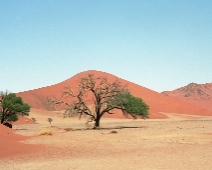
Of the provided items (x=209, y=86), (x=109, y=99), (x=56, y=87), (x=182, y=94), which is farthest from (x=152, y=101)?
(x=109, y=99)

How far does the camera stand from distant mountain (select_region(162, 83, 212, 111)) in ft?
544

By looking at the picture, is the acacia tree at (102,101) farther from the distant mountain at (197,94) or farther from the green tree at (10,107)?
the distant mountain at (197,94)

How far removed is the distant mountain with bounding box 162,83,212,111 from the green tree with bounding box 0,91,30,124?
120m

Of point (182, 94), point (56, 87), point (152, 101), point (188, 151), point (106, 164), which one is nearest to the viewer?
point (106, 164)

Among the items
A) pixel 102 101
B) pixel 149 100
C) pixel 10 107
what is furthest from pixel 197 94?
pixel 10 107

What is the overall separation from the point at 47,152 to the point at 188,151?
886cm

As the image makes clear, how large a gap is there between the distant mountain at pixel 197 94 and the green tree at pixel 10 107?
395ft

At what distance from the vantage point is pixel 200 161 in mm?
16547

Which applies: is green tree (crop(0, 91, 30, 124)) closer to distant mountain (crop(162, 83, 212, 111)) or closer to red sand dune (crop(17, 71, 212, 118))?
red sand dune (crop(17, 71, 212, 118))

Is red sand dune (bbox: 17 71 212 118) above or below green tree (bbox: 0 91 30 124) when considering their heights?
above

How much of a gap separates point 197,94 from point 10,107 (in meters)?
145

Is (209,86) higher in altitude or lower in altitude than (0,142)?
higher

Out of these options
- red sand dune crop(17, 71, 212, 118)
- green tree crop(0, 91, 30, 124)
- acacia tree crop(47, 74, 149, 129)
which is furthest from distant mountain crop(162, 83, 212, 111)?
green tree crop(0, 91, 30, 124)

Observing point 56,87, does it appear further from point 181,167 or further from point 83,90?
point 181,167
